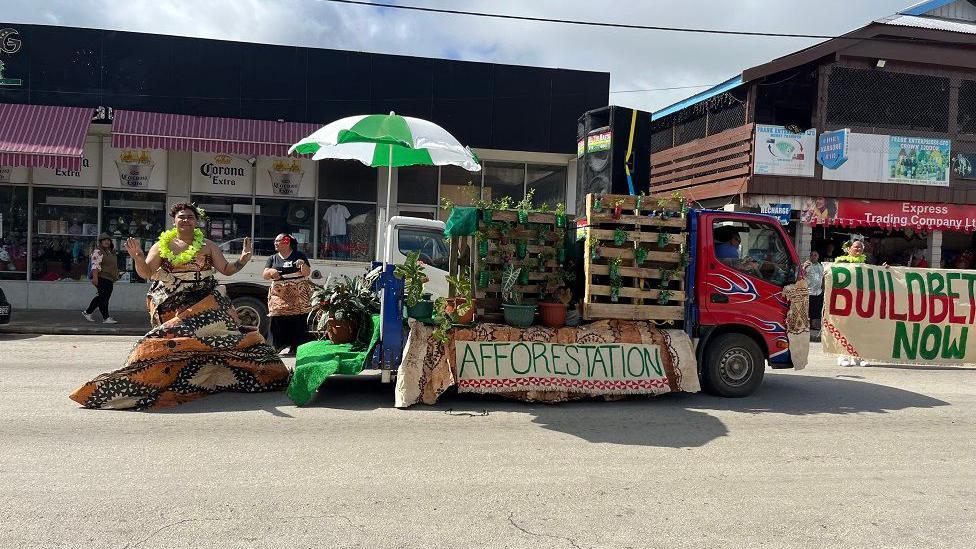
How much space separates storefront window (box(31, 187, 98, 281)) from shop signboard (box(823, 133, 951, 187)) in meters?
17.8

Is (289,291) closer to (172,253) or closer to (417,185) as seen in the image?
(172,253)

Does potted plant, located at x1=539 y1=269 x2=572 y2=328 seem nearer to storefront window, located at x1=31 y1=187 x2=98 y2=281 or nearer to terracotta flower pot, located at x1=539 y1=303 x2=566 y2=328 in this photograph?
terracotta flower pot, located at x1=539 y1=303 x2=566 y2=328

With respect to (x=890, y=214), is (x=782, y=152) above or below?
above

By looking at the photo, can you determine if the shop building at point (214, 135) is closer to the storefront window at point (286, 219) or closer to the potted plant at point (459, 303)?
the storefront window at point (286, 219)

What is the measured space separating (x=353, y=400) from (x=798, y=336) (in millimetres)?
4868

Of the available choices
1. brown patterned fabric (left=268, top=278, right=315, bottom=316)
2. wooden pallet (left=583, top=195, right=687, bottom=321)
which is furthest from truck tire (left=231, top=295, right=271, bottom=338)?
wooden pallet (left=583, top=195, right=687, bottom=321)

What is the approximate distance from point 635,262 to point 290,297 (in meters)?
4.68

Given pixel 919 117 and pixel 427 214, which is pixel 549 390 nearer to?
pixel 427 214

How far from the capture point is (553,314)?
6996 millimetres

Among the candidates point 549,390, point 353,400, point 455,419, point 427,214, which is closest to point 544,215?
point 549,390

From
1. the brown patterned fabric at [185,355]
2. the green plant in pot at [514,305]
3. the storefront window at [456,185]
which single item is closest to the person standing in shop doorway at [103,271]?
the storefront window at [456,185]

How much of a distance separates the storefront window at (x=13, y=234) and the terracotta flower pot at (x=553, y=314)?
47.3 feet

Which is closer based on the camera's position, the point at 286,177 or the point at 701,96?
the point at 286,177

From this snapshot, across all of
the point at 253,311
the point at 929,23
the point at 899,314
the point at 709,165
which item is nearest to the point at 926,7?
the point at 929,23
